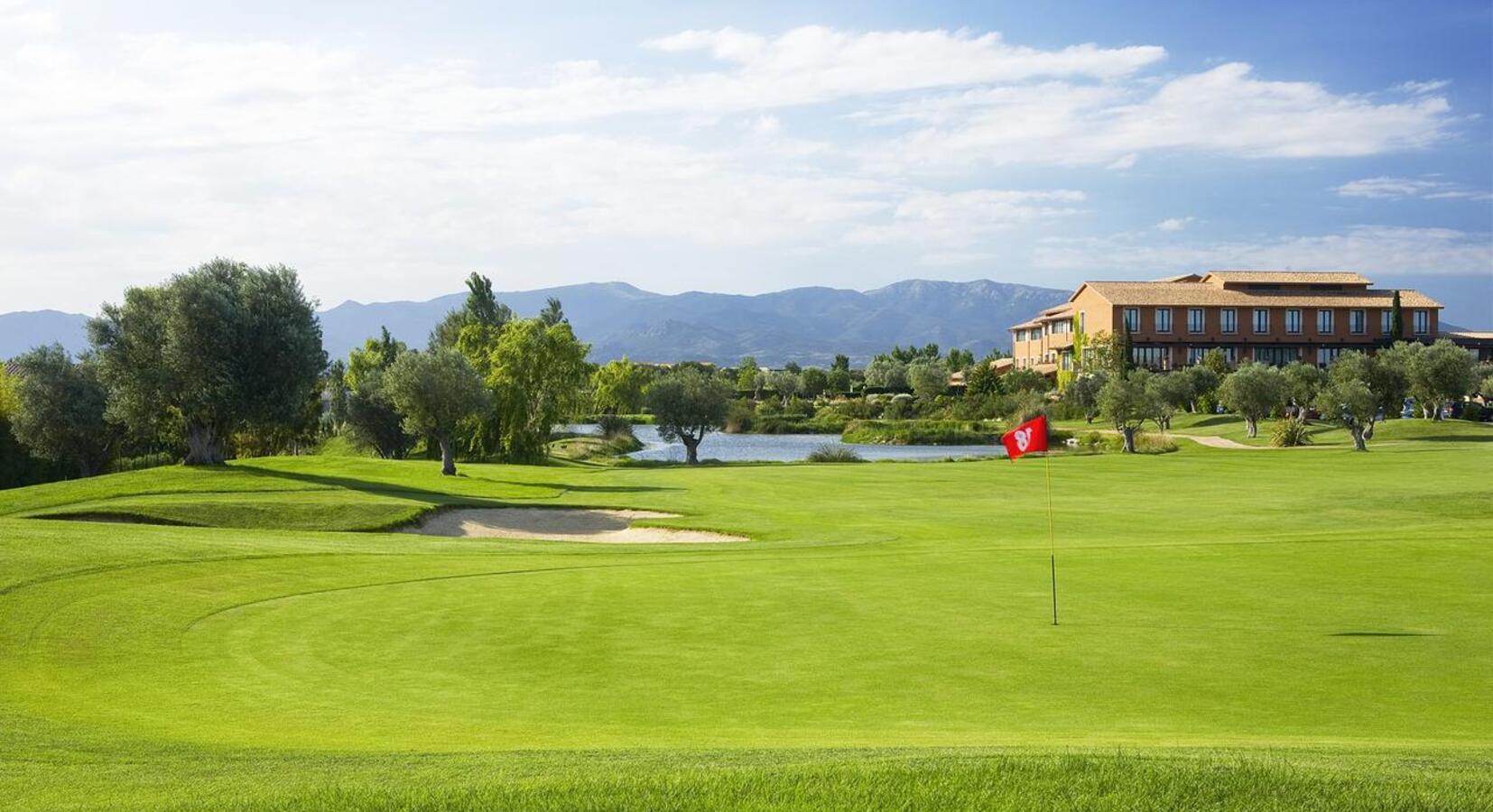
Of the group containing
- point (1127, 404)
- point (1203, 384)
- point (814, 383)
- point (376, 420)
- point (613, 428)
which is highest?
point (814, 383)

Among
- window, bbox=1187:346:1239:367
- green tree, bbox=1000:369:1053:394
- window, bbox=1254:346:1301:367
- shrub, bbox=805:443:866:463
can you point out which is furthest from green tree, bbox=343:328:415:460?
window, bbox=1254:346:1301:367

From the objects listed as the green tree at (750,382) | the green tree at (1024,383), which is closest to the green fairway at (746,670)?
the green tree at (1024,383)

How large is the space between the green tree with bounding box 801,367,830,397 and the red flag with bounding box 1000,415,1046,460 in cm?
13665

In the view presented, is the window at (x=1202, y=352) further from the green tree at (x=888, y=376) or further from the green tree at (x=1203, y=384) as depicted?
the green tree at (x=888, y=376)

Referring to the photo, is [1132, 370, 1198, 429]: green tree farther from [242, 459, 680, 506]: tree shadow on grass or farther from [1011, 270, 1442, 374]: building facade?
[242, 459, 680, 506]: tree shadow on grass

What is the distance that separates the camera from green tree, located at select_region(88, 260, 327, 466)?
44625 mm

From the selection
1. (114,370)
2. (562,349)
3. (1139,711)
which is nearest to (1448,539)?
(1139,711)

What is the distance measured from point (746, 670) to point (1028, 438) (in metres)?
7.30

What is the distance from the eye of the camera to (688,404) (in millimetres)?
72688

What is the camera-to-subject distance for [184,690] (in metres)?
12.1

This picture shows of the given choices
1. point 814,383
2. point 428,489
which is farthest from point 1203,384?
point 428,489

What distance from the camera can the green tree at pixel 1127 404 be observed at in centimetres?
6862

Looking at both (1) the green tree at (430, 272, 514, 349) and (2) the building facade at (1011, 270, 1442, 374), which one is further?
(2) the building facade at (1011, 270, 1442, 374)

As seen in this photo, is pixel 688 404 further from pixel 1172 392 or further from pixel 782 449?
pixel 1172 392
